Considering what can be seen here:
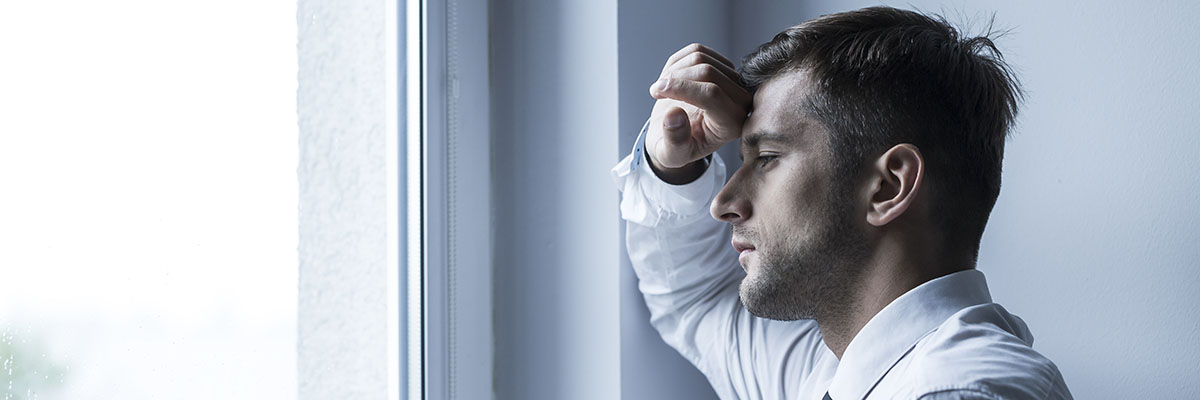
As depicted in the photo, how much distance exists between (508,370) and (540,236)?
0.63 ft

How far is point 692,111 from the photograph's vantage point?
108 centimetres

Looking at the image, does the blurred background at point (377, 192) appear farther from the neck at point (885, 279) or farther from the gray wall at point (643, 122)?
the neck at point (885, 279)

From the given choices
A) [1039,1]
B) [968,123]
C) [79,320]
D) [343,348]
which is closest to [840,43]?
[968,123]

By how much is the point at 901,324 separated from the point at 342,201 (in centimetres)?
66

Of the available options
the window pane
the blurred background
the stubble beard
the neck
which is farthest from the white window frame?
the neck

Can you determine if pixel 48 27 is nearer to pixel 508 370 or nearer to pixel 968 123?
pixel 508 370

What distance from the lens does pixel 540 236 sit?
3.92 feet

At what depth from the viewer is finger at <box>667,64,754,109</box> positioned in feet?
3.22

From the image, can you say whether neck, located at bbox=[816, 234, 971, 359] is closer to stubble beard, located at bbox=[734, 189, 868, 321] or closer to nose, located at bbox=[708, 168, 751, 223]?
stubble beard, located at bbox=[734, 189, 868, 321]

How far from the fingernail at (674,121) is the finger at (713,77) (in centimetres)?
7

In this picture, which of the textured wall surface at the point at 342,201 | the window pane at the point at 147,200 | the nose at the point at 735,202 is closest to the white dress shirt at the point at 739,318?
the nose at the point at 735,202

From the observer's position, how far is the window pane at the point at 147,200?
706 millimetres

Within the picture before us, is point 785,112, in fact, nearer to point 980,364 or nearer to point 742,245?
point 742,245

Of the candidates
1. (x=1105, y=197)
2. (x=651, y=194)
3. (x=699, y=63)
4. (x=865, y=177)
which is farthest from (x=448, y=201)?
(x=1105, y=197)
